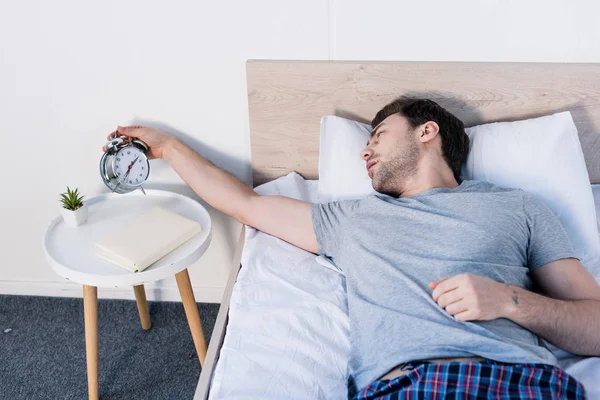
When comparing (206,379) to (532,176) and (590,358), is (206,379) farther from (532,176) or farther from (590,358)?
(532,176)

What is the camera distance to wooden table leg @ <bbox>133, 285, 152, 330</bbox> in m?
1.80

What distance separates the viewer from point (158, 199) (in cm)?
166

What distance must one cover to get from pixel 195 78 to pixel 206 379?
0.86 meters

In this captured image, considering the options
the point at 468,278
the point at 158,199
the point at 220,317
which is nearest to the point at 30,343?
the point at 158,199

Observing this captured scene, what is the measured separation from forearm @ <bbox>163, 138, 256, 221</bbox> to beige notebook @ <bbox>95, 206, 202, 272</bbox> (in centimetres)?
9

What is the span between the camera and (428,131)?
1.39 metres

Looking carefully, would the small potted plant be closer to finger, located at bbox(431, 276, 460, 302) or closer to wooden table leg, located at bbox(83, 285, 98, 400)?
wooden table leg, located at bbox(83, 285, 98, 400)

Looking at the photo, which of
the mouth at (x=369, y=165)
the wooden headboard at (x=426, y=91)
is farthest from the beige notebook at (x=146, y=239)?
the mouth at (x=369, y=165)

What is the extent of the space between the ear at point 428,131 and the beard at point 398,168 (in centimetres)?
3

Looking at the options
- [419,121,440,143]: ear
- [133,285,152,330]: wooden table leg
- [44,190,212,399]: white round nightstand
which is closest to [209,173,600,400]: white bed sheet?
[44,190,212,399]: white round nightstand

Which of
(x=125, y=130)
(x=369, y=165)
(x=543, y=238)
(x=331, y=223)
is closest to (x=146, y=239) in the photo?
(x=125, y=130)

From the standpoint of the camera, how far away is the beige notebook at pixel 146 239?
1.36 metres

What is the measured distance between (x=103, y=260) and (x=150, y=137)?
379mm

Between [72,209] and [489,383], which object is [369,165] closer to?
[489,383]
